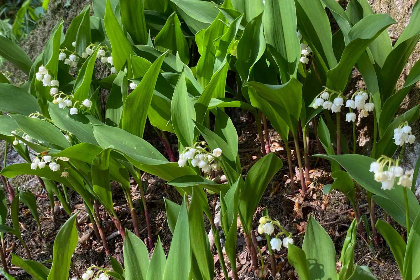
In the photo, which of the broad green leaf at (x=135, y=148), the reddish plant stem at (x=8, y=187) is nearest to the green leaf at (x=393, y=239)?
the broad green leaf at (x=135, y=148)

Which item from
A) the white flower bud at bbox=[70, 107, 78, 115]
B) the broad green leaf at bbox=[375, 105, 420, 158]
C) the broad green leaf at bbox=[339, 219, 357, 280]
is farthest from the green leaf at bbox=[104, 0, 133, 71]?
the broad green leaf at bbox=[339, 219, 357, 280]

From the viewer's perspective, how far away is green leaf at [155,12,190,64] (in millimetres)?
2607

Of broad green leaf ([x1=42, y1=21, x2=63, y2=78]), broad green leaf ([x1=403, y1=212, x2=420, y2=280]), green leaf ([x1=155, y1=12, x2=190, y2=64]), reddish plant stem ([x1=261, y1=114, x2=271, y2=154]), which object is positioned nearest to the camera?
broad green leaf ([x1=403, y1=212, x2=420, y2=280])

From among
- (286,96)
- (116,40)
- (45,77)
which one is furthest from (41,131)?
(286,96)

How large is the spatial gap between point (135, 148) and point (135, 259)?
42cm

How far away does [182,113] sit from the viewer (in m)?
2.09

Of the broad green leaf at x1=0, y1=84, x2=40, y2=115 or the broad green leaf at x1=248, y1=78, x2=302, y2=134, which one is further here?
the broad green leaf at x1=0, y1=84, x2=40, y2=115

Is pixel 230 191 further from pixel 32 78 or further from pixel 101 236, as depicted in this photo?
pixel 32 78

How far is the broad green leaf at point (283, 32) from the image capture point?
2121mm

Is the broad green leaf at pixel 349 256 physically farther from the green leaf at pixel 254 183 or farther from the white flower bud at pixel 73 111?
the white flower bud at pixel 73 111

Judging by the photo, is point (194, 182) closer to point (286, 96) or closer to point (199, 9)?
point (286, 96)

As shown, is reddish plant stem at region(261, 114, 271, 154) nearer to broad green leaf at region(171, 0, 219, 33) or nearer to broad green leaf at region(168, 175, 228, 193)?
broad green leaf at region(171, 0, 219, 33)

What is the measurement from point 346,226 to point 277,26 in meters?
0.86

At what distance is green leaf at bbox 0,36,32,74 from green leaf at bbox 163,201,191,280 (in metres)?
1.51
